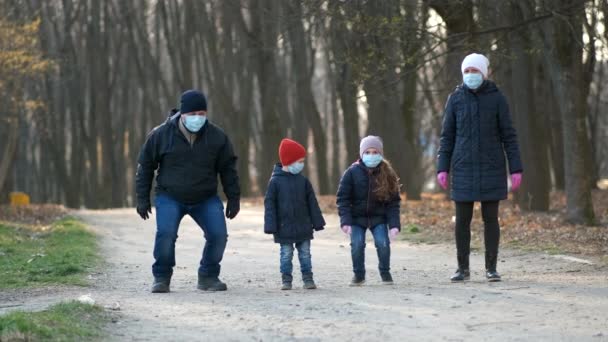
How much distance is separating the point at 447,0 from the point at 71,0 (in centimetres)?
2871

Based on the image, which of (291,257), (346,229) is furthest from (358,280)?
(291,257)

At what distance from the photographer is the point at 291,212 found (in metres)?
12.2

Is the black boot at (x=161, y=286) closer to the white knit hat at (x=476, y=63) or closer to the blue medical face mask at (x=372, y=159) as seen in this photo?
the blue medical face mask at (x=372, y=159)

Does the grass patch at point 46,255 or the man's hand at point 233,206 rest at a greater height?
the man's hand at point 233,206

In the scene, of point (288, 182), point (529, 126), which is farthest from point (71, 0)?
point (288, 182)

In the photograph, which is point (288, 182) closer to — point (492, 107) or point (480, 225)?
point (492, 107)

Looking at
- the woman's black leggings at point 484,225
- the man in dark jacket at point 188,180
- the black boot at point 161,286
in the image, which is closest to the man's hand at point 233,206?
the man in dark jacket at point 188,180

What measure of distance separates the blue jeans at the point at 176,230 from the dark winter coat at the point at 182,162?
0.31 feet

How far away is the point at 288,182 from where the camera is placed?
12.3 m

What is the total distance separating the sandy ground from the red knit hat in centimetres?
127

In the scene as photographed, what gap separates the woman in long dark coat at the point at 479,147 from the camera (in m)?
12.0

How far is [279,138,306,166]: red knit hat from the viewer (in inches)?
480

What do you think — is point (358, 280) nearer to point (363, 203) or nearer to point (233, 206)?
point (363, 203)

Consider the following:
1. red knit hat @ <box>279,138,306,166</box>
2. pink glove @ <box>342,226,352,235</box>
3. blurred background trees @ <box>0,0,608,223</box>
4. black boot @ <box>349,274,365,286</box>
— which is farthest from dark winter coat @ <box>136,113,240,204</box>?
blurred background trees @ <box>0,0,608,223</box>
